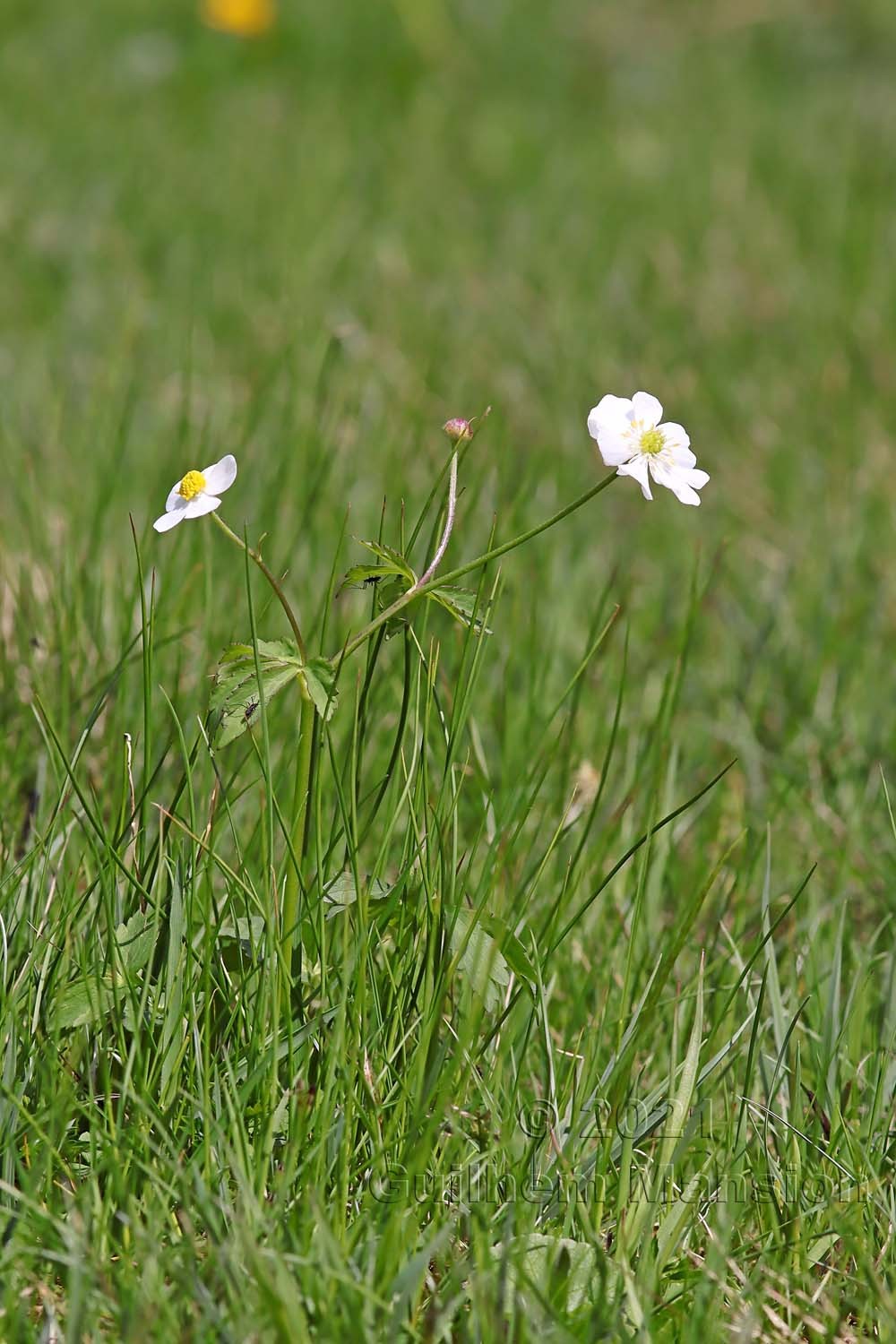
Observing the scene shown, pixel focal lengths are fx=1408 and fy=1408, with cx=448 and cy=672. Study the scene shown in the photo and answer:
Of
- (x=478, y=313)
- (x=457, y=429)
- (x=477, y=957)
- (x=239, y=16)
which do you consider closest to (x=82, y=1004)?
(x=477, y=957)

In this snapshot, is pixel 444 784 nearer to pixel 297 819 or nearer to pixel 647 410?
pixel 297 819

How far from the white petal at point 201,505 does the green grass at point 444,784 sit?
99 millimetres

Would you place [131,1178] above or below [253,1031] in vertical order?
below

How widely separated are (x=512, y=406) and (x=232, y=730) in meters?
2.36

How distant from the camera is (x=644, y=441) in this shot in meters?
1.21

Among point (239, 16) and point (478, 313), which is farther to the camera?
point (239, 16)

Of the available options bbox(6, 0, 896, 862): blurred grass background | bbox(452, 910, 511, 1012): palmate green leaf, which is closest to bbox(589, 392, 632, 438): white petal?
bbox(452, 910, 511, 1012): palmate green leaf

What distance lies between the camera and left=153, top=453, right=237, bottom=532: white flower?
119cm

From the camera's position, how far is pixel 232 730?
1.20 m

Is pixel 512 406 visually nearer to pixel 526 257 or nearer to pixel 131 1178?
pixel 526 257

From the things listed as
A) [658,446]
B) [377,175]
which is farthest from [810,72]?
[658,446]

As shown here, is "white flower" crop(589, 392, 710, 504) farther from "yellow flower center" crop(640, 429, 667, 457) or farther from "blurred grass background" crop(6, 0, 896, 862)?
"blurred grass background" crop(6, 0, 896, 862)

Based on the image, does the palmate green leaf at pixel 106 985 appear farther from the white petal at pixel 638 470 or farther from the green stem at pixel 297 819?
the white petal at pixel 638 470

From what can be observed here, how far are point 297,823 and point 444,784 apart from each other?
0.45ft
